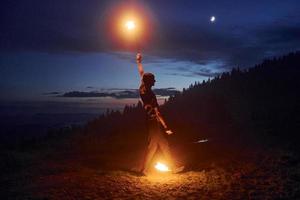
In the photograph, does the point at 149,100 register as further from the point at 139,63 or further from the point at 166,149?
the point at 166,149

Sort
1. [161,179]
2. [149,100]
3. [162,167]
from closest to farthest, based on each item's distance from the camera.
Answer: [161,179] < [149,100] < [162,167]

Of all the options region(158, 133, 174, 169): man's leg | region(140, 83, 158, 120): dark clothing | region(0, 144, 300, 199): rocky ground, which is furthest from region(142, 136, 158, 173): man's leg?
region(140, 83, 158, 120): dark clothing

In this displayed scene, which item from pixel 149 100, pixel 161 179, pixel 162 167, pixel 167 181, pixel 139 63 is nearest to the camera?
pixel 167 181

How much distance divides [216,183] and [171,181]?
1.42 metres

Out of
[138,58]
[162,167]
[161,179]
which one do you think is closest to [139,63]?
[138,58]

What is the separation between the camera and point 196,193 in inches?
442

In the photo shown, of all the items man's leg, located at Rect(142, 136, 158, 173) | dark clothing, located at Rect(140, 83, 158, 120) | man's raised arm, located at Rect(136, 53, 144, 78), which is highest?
man's raised arm, located at Rect(136, 53, 144, 78)

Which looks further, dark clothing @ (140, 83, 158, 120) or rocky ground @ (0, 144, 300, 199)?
dark clothing @ (140, 83, 158, 120)

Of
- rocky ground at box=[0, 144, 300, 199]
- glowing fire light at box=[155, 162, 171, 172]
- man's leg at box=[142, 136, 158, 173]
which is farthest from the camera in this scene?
glowing fire light at box=[155, 162, 171, 172]

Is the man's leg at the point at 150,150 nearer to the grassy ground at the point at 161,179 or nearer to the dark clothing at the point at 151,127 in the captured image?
the dark clothing at the point at 151,127

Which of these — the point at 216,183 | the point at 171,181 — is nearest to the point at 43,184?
the point at 171,181

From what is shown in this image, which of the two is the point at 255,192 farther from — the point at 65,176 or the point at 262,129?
the point at 262,129

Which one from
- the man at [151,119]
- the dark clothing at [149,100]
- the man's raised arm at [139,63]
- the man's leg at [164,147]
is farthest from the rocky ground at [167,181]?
the man's raised arm at [139,63]

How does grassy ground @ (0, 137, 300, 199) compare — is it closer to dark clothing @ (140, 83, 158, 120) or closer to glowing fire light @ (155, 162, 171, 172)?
glowing fire light @ (155, 162, 171, 172)
